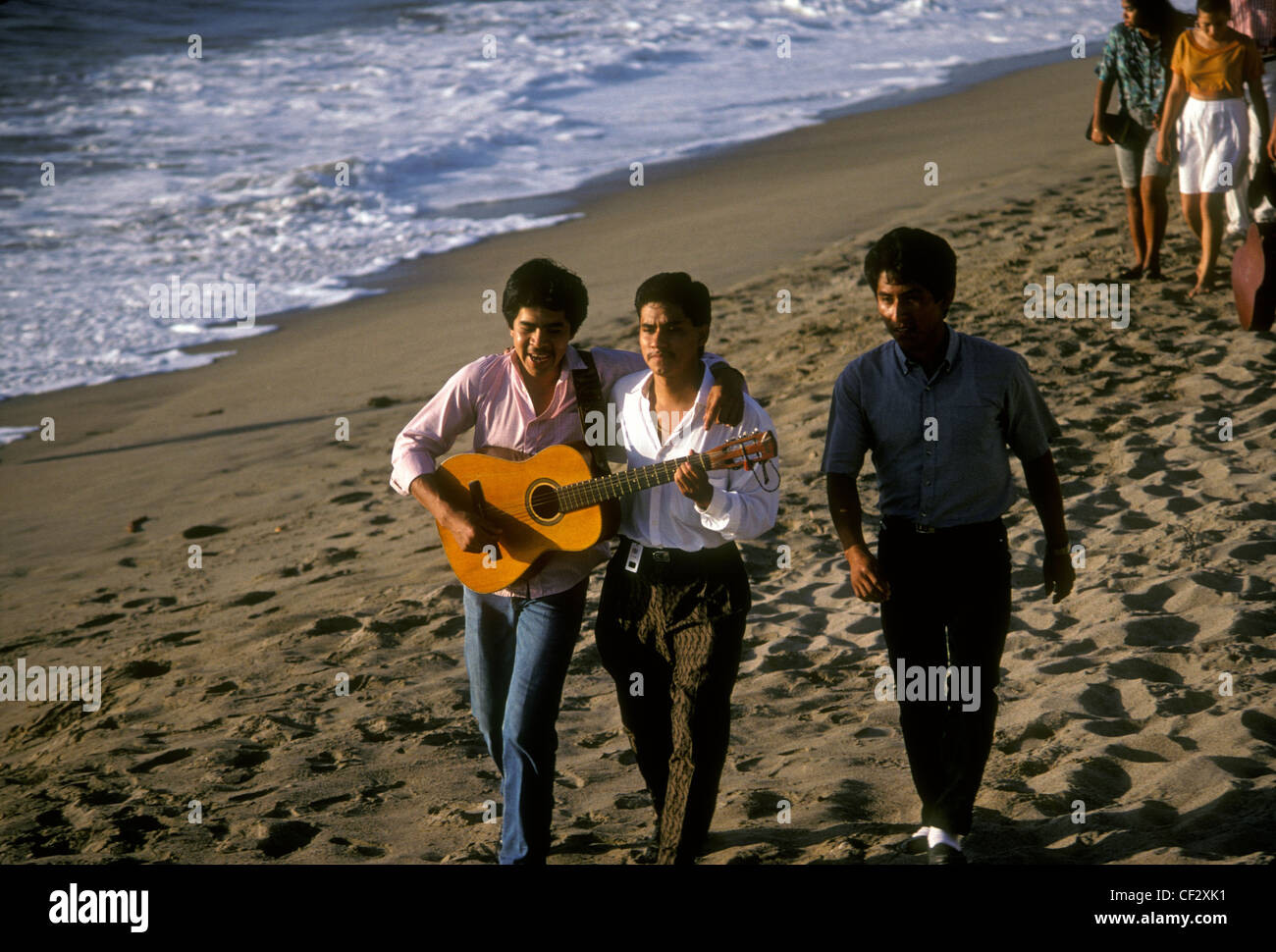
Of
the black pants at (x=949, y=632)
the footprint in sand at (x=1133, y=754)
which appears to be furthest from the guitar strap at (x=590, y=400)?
the footprint in sand at (x=1133, y=754)

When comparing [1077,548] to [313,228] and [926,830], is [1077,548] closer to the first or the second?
[926,830]

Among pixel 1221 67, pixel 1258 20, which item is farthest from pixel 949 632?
pixel 1258 20

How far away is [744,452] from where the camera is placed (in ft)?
10.7

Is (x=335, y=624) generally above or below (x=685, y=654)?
below

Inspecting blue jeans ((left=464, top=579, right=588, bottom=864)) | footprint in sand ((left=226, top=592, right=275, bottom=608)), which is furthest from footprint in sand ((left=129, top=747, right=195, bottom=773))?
blue jeans ((left=464, top=579, right=588, bottom=864))

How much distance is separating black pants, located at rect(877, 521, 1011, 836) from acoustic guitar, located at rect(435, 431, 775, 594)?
72 cm

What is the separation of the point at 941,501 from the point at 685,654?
78cm

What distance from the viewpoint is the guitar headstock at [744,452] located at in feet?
10.6

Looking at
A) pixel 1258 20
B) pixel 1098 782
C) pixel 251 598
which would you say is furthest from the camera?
pixel 1258 20

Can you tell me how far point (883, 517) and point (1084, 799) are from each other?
1.09 meters

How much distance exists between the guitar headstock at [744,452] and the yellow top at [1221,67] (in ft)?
17.5

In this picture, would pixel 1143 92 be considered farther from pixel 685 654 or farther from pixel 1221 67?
pixel 685 654

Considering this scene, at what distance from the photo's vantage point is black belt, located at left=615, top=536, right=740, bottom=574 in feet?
11.2

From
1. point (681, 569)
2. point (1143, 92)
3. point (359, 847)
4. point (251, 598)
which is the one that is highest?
point (1143, 92)
